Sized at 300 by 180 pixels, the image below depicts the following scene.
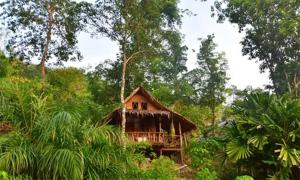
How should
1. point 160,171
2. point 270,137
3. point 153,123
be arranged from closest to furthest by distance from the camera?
point 160,171 < point 270,137 < point 153,123

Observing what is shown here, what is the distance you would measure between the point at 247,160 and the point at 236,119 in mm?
1533

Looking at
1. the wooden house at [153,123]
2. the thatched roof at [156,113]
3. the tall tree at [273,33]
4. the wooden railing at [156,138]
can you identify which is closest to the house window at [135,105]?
the wooden house at [153,123]

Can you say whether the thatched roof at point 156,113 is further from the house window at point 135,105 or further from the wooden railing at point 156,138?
the wooden railing at point 156,138

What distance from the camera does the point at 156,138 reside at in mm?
23391

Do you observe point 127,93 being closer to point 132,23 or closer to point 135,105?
point 135,105

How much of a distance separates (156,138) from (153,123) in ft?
7.24

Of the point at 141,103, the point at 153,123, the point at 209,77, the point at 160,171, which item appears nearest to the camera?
the point at 160,171

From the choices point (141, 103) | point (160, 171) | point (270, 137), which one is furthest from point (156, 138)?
point (160, 171)

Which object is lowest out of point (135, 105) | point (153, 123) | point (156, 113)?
point (153, 123)

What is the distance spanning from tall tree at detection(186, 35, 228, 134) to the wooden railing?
34.2ft

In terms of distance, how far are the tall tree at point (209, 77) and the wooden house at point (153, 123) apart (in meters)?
8.98

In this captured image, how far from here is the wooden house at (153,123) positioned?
2319 cm

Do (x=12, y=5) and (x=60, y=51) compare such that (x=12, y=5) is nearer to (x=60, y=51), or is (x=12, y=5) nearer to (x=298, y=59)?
(x=60, y=51)

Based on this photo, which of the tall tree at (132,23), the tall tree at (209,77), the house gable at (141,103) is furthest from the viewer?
the tall tree at (209,77)
